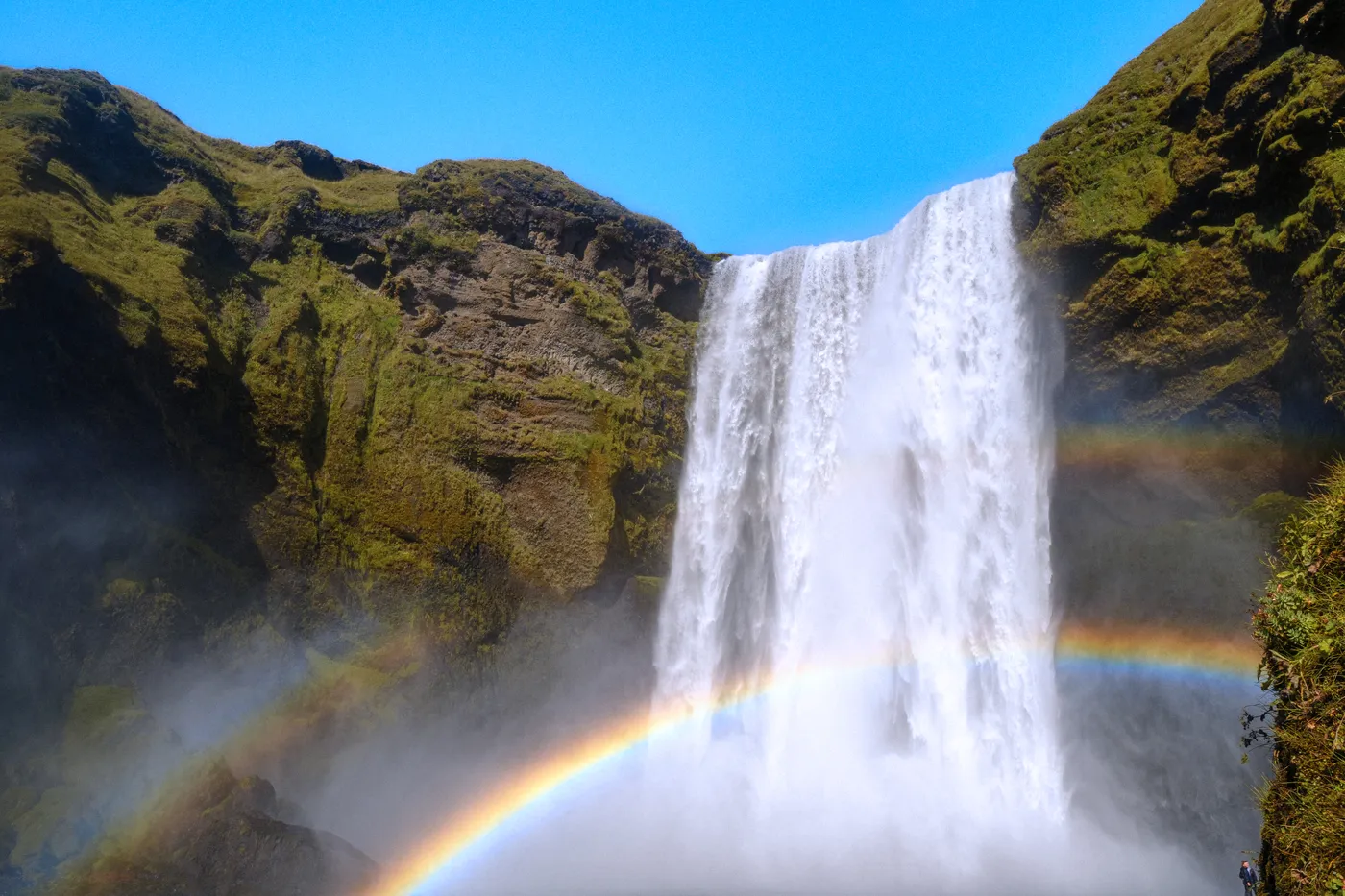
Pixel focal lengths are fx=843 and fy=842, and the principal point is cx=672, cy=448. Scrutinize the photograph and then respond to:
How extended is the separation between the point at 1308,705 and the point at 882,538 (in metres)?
14.7

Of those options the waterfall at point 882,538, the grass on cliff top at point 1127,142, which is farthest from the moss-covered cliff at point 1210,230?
the waterfall at point 882,538

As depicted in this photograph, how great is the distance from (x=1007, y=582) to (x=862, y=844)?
244 inches

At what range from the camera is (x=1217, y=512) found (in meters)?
15.4

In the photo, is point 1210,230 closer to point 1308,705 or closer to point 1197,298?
point 1197,298

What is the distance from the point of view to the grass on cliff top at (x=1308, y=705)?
5.14 m

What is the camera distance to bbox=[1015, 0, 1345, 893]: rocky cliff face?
13398 mm

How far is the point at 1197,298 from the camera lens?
15.6m

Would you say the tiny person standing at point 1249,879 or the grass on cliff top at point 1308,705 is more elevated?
the grass on cliff top at point 1308,705

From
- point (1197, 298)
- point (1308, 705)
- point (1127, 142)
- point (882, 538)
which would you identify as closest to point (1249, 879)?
point (1308, 705)

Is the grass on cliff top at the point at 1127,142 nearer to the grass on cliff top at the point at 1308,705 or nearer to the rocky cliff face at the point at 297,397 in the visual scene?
the rocky cliff face at the point at 297,397

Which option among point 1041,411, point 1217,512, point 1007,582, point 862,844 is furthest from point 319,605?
point 1217,512

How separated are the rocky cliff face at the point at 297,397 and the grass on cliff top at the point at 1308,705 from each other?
45.0ft

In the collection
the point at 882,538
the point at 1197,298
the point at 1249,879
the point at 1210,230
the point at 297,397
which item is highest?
the point at 1210,230

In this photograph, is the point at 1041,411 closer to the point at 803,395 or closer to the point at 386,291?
the point at 803,395
